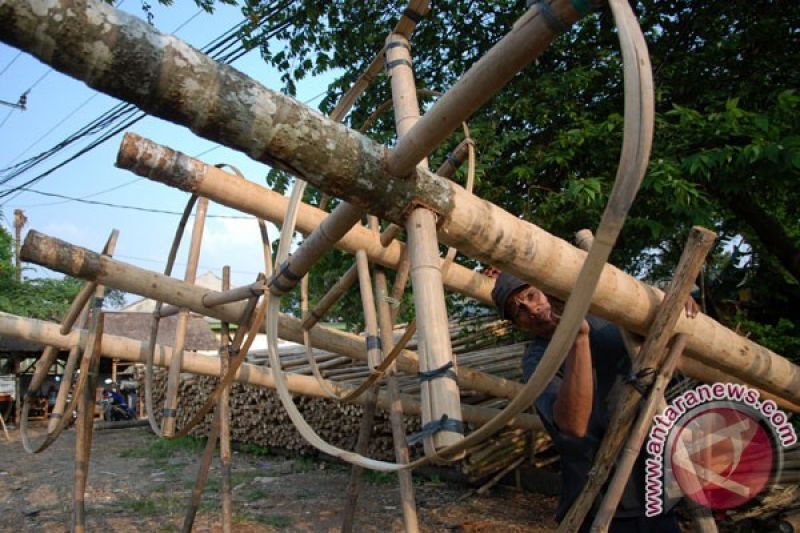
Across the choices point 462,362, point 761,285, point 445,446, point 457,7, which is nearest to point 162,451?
point 462,362

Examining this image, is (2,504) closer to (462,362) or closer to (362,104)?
(462,362)

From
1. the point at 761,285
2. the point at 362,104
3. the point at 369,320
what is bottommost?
the point at 369,320

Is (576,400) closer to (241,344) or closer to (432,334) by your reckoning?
(432,334)

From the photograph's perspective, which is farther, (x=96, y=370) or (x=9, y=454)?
(x=9, y=454)

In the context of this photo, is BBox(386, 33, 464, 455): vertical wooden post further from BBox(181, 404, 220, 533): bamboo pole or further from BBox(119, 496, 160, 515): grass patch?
BBox(119, 496, 160, 515): grass patch

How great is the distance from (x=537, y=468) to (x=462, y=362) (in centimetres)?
131

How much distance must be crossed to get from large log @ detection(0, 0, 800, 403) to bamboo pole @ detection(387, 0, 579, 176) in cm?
8

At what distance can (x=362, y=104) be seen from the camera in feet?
19.0

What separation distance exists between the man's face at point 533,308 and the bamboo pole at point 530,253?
404 millimetres

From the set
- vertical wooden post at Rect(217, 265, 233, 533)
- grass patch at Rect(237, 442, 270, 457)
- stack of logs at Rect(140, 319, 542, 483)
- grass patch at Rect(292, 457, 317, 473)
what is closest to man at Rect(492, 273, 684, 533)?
vertical wooden post at Rect(217, 265, 233, 533)

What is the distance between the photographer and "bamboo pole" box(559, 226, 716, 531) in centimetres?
197

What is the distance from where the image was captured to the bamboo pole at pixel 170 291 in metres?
3.18

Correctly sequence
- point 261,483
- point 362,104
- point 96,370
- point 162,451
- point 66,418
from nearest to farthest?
point 96,370 → point 66,418 → point 362,104 → point 261,483 → point 162,451

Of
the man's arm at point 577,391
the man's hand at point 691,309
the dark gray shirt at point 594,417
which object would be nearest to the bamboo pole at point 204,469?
the dark gray shirt at point 594,417
